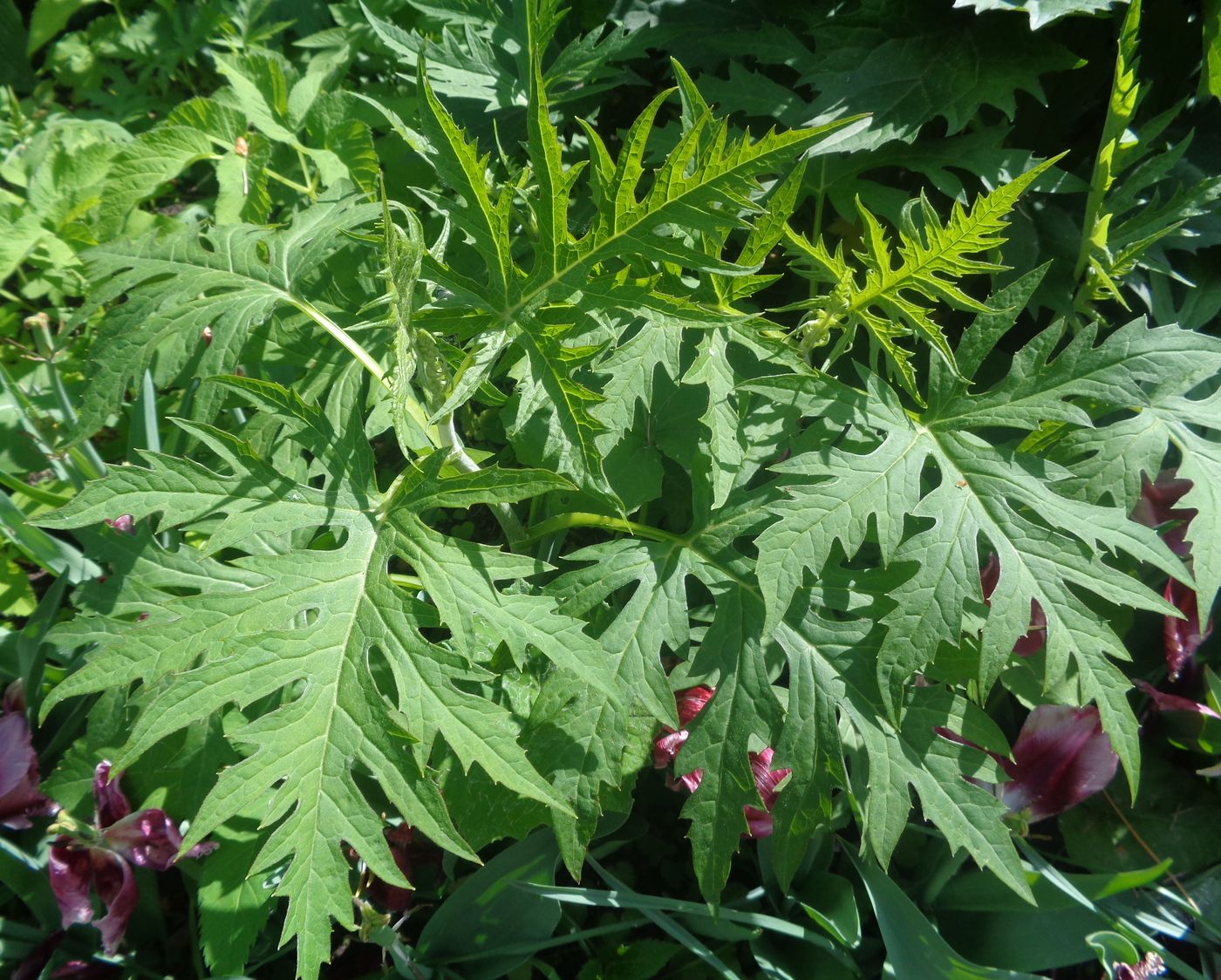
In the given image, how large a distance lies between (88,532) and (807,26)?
1712 mm

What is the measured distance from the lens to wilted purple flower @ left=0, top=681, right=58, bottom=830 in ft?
4.75

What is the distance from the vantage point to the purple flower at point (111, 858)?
4.52ft

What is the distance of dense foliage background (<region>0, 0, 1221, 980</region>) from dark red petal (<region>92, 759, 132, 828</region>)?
0.04ft

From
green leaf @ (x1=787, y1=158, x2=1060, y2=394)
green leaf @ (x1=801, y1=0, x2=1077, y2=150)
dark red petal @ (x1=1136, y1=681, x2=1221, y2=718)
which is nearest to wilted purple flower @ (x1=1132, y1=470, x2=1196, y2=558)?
dark red petal @ (x1=1136, y1=681, x2=1221, y2=718)

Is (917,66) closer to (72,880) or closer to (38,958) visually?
(72,880)

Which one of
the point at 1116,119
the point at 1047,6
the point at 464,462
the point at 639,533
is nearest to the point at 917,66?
the point at 1047,6

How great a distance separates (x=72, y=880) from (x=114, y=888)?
0.06 meters

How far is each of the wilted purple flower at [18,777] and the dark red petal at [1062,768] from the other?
1577 mm

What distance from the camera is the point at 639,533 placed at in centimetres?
139

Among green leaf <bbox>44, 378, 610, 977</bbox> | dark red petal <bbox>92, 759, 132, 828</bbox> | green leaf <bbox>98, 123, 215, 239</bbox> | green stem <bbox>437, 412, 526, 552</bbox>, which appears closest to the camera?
green leaf <bbox>44, 378, 610, 977</bbox>

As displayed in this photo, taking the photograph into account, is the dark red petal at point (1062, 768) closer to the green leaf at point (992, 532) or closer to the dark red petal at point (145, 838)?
the green leaf at point (992, 532)

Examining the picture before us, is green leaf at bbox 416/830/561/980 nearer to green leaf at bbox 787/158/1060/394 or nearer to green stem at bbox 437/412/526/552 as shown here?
green stem at bbox 437/412/526/552

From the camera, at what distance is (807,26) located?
1917mm

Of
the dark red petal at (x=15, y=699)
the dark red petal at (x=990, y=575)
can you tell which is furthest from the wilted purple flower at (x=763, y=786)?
the dark red petal at (x=15, y=699)
